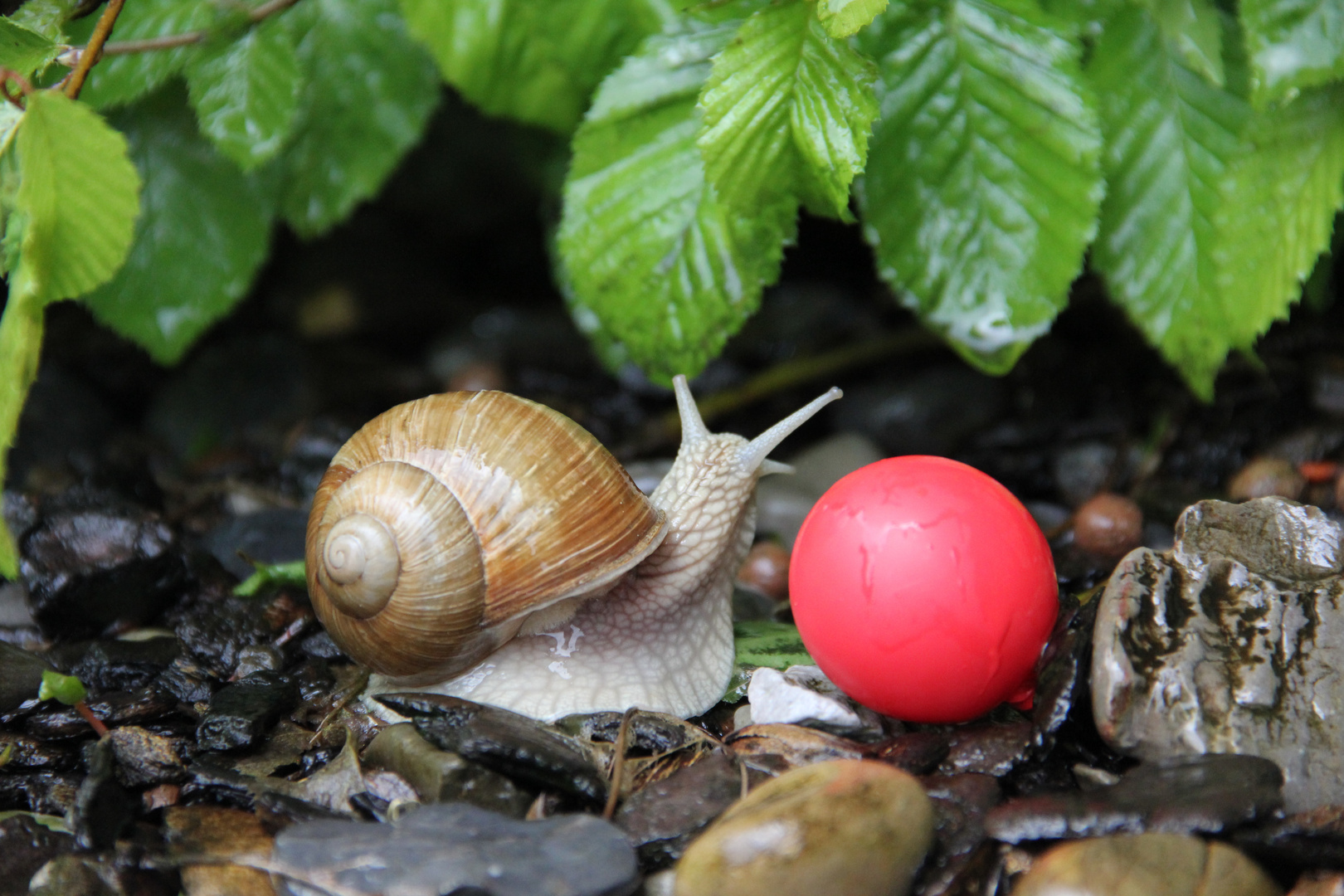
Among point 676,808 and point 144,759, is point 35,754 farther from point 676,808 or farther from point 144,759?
point 676,808

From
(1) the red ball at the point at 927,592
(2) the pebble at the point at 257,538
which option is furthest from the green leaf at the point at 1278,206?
(2) the pebble at the point at 257,538

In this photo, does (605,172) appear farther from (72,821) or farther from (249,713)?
(72,821)

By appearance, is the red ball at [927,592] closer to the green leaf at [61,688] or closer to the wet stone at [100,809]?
the wet stone at [100,809]

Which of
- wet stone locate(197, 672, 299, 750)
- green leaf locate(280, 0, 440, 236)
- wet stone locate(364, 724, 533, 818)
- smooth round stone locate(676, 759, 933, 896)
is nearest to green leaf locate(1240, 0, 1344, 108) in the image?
smooth round stone locate(676, 759, 933, 896)

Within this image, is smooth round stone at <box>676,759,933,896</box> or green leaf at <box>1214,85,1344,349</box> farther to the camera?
green leaf at <box>1214,85,1344,349</box>

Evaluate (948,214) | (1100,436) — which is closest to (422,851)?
(948,214)

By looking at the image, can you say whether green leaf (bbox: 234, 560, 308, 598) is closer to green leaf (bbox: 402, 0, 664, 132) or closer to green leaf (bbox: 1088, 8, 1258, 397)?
green leaf (bbox: 402, 0, 664, 132)
